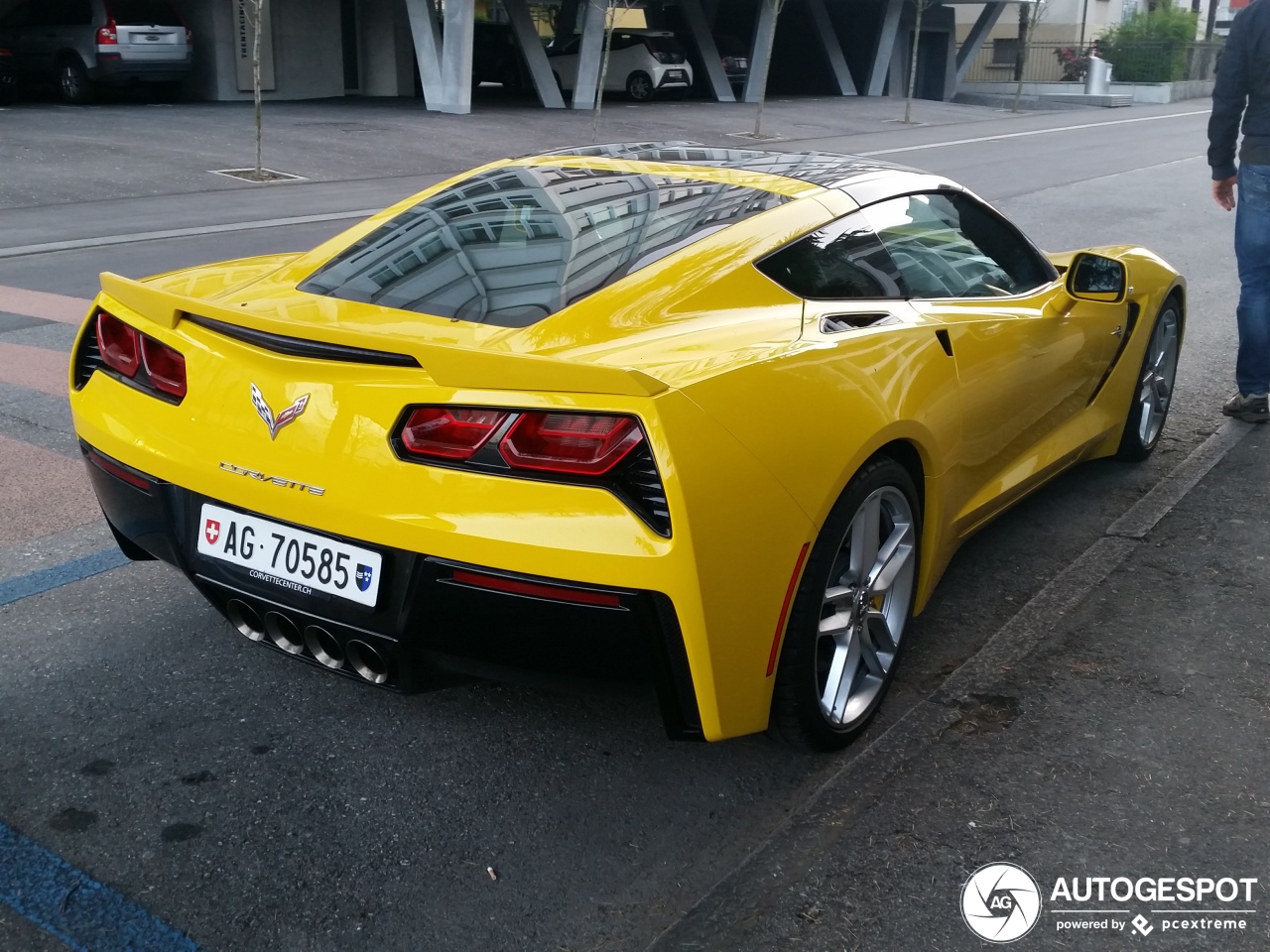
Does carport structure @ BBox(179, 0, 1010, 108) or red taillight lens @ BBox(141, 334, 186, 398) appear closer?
red taillight lens @ BBox(141, 334, 186, 398)

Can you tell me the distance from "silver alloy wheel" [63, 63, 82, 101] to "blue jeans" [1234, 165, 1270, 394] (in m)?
21.4

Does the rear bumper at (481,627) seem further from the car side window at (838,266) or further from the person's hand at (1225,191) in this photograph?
the person's hand at (1225,191)

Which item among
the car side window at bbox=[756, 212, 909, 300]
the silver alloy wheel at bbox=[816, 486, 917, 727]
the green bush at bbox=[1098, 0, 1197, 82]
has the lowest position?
the silver alloy wheel at bbox=[816, 486, 917, 727]

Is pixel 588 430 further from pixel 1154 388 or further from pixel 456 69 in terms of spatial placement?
pixel 456 69

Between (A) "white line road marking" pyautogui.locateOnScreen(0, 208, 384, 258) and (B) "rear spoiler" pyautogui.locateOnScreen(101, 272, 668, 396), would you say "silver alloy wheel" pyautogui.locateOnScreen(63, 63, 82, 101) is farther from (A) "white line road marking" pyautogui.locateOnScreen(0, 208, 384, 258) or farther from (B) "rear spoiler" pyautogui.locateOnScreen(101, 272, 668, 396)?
(B) "rear spoiler" pyautogui.locateOnScreen(101, 272, 668, 396)

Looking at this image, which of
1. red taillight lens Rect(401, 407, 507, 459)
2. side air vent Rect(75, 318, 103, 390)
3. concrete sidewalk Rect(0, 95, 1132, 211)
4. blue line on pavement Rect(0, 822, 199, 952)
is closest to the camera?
blue line on pavement Rect(0, 822, 199, 952)

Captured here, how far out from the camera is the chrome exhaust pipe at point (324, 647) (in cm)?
264

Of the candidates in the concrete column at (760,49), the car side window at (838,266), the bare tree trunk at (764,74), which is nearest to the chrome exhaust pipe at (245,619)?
the car side window at (838,266)

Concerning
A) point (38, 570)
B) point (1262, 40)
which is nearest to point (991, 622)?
point (38, 570)

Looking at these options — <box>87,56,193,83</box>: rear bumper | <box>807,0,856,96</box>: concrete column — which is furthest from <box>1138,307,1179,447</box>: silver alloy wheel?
<box>807,0,856,96</box>: concrete column

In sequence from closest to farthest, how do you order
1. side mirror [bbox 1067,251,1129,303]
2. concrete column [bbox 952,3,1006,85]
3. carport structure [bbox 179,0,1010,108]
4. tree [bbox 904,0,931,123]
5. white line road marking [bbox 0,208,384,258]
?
side mirror [bbox 1067,251,1129,303]
white line road marking [bbox 0,208,384,258]
carport structure [bbox 179,0,1010,108]
tree [bbox 904,0,931,123]
concrete column [bbox 952,3,1006,85]

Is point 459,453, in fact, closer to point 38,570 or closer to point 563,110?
point 38,570

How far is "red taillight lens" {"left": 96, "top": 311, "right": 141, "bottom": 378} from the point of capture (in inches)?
119

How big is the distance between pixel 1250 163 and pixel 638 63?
27.1 m
